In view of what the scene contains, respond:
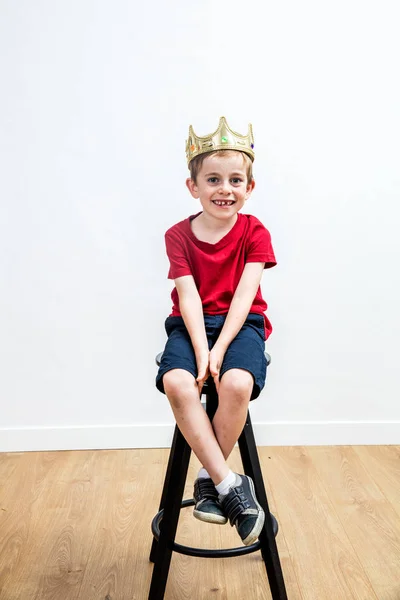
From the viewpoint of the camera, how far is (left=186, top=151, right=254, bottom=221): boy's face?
179cm

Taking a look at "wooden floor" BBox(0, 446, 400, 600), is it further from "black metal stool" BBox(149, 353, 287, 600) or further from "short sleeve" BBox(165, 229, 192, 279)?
"short sleeve" BBox(165, 229, 192, 279)

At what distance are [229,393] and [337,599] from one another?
0.62 metres

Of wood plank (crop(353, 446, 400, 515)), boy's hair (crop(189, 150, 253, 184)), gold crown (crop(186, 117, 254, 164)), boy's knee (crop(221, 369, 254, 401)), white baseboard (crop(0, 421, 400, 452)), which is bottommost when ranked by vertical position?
wood plank (crop(353, 446, 400, 515))

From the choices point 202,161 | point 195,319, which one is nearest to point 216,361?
point 195,319

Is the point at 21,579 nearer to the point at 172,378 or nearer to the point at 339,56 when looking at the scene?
the point at 172,378

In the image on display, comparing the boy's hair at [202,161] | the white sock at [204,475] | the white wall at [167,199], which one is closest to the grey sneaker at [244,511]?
the white sock at [204,475]

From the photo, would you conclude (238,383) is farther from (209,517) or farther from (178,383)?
(209,517)

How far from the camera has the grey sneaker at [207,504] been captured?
1.59 metres

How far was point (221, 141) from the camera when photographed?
70.0 inches

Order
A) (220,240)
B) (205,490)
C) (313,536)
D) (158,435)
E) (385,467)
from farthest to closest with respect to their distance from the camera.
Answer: (158,435), (385,467), (313,536), (220,240), (205,490)

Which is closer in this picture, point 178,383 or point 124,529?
point 178,383

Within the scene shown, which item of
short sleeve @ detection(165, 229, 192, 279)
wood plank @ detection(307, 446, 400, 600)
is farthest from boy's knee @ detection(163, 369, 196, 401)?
wood plank @ detection(307, 446, 400, 600)

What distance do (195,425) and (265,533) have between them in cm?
33

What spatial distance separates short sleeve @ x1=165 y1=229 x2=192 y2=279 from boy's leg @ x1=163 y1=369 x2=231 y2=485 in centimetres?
32
